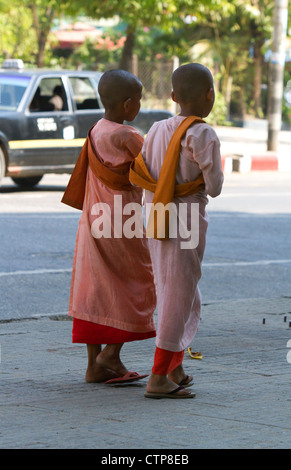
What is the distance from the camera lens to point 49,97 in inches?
603

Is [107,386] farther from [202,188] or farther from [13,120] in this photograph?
[13,120]

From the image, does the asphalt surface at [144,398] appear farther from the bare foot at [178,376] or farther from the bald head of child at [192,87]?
the bald head of child at [192,87]

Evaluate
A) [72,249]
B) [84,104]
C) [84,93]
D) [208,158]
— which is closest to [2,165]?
[84,104]

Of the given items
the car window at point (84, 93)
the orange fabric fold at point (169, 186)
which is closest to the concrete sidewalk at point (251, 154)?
the car window at point (84, 93)

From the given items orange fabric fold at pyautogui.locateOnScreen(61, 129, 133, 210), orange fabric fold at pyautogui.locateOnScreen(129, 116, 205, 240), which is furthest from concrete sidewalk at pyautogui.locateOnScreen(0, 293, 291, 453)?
orange fabric fold at pyautogui.locateOnScreen(61, 129, 133, 210)

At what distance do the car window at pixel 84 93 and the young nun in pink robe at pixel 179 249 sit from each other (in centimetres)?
1059

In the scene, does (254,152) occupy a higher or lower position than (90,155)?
lower

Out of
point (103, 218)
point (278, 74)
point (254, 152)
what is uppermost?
point (103, 218)

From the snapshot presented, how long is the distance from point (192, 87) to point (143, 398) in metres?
1.53

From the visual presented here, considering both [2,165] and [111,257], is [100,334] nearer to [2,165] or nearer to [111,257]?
[111,257]

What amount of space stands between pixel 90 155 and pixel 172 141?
22.4 inches

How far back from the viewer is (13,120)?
14.6 metres
